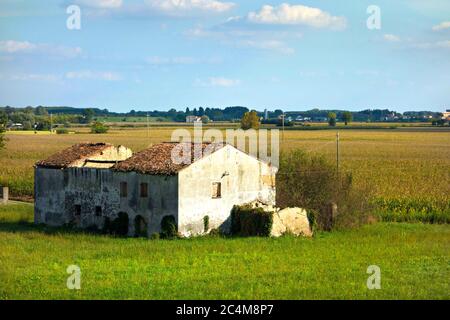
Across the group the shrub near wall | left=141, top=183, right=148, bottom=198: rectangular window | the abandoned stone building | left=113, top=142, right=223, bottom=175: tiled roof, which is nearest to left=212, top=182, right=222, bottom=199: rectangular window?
the abandoned stone building

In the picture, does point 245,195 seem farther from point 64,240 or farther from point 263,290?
point 263,290

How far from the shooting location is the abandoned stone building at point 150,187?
32.0 metres

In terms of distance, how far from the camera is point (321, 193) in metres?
36.4

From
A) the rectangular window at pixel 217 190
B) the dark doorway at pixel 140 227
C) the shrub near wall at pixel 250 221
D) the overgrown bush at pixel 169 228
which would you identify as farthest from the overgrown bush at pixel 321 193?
the dark doorway at pixel 140 227

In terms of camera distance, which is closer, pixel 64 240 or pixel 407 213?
pixel 64 240

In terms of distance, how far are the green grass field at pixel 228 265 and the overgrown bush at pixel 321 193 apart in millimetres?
1300

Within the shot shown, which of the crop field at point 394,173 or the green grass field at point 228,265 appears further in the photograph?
the crop field at point 394,173

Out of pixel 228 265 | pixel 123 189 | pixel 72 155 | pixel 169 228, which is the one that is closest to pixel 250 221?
pixel 169 228

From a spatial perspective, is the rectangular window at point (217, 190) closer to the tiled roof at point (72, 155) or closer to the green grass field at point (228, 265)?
the green grass field at point (228, 265)

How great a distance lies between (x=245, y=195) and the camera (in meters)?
34.3

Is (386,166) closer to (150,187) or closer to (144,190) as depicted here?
(144,190)

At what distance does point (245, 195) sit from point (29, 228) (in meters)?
9.61
